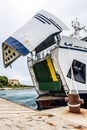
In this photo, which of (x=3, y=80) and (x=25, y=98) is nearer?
(x=25, y=98)

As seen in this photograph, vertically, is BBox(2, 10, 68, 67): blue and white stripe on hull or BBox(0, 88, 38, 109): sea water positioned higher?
BBox(2, 10, 68, 67): blue and white stripe on hull

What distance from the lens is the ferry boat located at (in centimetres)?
1670

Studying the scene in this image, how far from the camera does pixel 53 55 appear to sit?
17688mm

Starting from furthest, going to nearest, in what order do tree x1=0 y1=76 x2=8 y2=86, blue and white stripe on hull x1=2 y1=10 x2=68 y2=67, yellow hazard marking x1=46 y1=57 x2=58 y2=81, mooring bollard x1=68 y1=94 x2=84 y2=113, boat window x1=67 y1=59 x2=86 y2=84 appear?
tree x1=0 y1=76 x2=8 y2=86 → yellow hazard marking x1=46 y1=57 x2=58 y2=81 → boat window x1=67 y1=59 x2=86 y2=84 → blue and white stripe on hull x1=2 y1=10 x2=68 y2=67 → mooring bollard x1=68 y1=94 x2=84 y2=113

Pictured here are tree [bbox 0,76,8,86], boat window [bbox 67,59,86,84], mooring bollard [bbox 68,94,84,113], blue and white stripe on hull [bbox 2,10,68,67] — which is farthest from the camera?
tree [bbox 0,76,8,86]

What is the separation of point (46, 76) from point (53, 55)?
2202 mm

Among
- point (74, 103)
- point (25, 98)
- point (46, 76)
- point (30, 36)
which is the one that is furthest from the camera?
point (25, 98)

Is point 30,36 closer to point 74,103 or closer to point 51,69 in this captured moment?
point 51,69

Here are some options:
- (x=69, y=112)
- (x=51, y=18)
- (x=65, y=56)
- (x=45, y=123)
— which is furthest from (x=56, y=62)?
(x=45, y=123)

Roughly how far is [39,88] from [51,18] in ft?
18.8

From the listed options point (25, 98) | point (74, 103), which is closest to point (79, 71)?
point (74, 103)

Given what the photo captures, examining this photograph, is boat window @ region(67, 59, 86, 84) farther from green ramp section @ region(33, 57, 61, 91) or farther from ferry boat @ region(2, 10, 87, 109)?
green ramp section @ region(33, 57, 61, 91)

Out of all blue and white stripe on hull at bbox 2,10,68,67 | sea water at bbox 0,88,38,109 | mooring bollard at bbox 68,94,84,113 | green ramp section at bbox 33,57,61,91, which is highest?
blue and white stripe on hull at bbox 2,10,68,67

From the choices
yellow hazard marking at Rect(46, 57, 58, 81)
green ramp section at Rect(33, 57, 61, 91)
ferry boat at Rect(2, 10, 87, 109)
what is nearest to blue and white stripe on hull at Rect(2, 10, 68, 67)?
ferry boat at Rect(2, 10, 87, 109)
